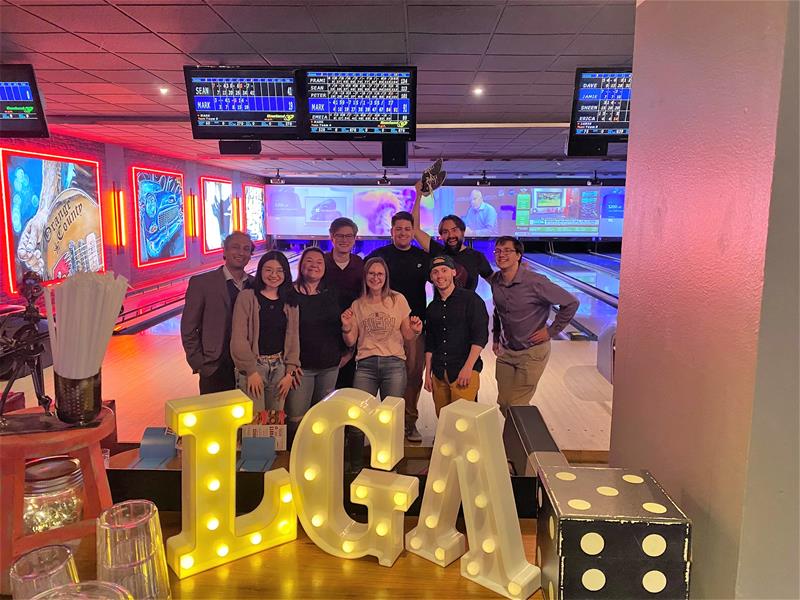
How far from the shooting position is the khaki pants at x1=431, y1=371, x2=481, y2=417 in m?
2.99

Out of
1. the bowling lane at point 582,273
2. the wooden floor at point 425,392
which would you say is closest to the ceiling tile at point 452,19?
the wooden floor at point 425,392

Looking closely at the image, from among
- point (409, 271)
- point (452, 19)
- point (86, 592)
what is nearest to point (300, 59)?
point (452, 19)

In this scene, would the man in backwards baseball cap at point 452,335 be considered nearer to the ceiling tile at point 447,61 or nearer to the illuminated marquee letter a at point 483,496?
the ceiling tile at point 447,61

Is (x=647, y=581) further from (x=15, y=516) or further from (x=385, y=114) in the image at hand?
(x=385, y=114)

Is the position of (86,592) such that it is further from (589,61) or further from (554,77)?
(554,77)

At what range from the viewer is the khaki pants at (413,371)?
131 inches

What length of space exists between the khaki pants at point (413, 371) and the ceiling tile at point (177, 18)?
6.50 feet

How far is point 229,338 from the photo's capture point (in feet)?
9.62

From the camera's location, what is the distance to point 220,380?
2984mm

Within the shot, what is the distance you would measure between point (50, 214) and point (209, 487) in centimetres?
678

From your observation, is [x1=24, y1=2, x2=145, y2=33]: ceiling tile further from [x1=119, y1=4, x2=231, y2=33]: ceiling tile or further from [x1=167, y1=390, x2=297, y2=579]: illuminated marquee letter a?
[x1=167, y1=390, x2=297, y2=579]: illuminated marquee letter a

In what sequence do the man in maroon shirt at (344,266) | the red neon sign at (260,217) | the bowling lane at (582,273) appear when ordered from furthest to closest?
the red neon sign at (260,217)
the bowling lane at (582,273)
the man in maroon shirt at (344,266)

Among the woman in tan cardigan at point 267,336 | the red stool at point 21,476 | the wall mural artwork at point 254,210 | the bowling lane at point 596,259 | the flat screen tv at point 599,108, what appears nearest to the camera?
the red stool at point 21,476

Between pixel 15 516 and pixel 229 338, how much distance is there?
1.93 metres
